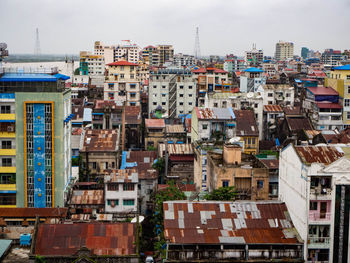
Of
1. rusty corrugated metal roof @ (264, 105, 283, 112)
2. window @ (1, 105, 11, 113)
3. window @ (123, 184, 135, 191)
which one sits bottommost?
window @ (123, 184, 135, 191)

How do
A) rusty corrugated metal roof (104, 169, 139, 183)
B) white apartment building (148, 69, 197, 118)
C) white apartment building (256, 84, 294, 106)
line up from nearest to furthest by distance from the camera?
rusty corrugated metal roof (104, 169, 139, 183), white apartment building (256, 84, 294, 106), white apartment building (148, 69, 197, 118)

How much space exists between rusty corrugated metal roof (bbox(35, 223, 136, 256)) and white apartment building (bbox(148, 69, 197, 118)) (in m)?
59.0

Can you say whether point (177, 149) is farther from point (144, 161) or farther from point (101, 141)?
point (101, 141)

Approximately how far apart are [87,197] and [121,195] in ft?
13.4

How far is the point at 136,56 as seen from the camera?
186250mm

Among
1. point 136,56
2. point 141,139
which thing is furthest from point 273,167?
point 136,56

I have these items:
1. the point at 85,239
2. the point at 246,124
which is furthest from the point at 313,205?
the point at 246,124

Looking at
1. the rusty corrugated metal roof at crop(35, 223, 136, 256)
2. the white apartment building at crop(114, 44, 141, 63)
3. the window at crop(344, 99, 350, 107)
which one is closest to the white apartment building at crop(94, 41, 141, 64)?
the white apartment building at crop(114, 44, 141, 63)

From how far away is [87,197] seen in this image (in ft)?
155

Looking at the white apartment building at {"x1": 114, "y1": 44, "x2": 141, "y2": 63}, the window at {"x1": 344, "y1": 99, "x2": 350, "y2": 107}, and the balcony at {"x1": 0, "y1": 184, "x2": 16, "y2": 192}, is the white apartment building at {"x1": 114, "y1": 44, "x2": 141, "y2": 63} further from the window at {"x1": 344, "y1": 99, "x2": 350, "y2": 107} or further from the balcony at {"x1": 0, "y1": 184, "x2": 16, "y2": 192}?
the balcony at {"x1": 0, "y1": 184, "x2": 16, "y2": 192}

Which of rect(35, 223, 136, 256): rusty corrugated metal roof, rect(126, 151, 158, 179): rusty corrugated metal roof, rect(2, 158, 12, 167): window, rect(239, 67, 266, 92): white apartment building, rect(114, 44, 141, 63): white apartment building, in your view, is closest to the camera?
rect(35, 223, 136, 256): rusty corrugated metal roof

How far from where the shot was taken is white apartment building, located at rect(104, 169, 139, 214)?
4503 cm

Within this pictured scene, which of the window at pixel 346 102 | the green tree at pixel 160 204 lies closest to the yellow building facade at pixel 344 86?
the window at pixel 346 102

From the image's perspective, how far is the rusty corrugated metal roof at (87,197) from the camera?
46406mm
